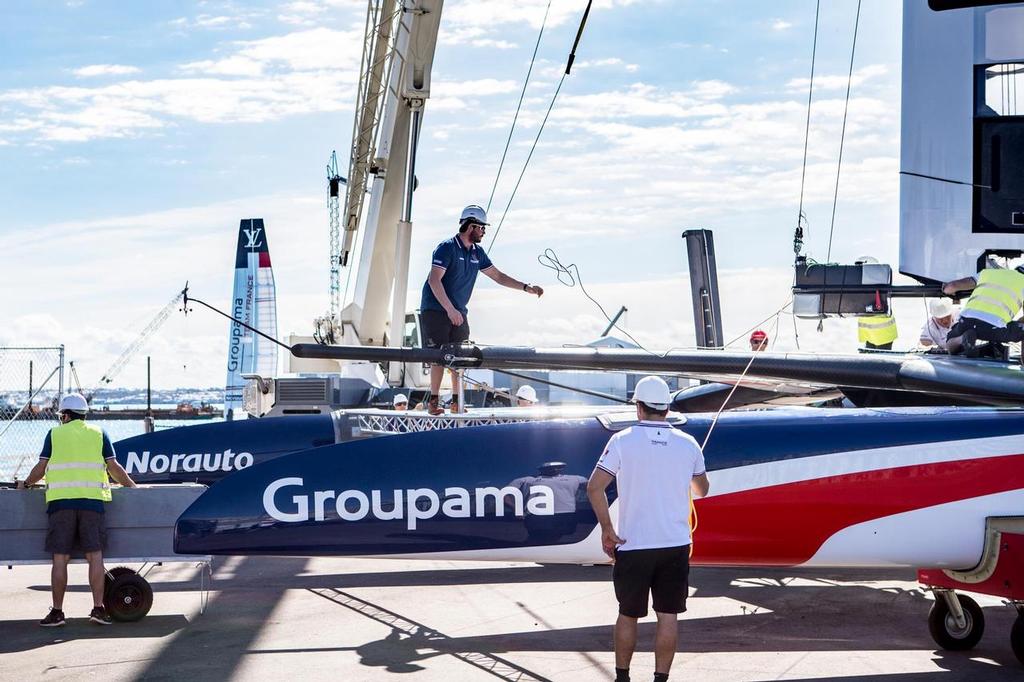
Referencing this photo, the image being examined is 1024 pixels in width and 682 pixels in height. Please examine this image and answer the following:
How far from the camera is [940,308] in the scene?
954cm

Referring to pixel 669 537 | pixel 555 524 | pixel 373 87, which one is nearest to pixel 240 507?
pixel 555 524

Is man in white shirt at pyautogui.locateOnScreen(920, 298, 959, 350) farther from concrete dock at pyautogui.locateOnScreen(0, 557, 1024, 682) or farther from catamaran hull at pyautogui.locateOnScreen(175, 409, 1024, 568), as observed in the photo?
catamaran hull at pyautogui.locateOnScreen(175, 409, 1024, 568)

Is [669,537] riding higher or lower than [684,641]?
higher

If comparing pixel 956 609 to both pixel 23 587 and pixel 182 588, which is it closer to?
pixel 182 588

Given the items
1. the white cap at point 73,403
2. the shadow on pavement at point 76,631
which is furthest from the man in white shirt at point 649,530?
the white cap at point 73,403

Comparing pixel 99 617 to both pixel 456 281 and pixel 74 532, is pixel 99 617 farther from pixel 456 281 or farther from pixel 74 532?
pixel 456 281

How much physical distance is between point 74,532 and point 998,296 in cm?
576

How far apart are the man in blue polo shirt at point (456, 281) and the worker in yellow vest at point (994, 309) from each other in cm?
267

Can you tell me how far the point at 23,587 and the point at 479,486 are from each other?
4138mm

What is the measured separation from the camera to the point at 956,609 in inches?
247

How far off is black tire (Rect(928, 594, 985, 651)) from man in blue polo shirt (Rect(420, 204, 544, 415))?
3059 millimetres

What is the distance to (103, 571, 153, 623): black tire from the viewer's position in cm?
703

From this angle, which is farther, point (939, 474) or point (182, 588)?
point (182, 588)

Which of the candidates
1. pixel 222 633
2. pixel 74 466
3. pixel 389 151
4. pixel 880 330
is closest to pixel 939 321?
pixel 880 330
